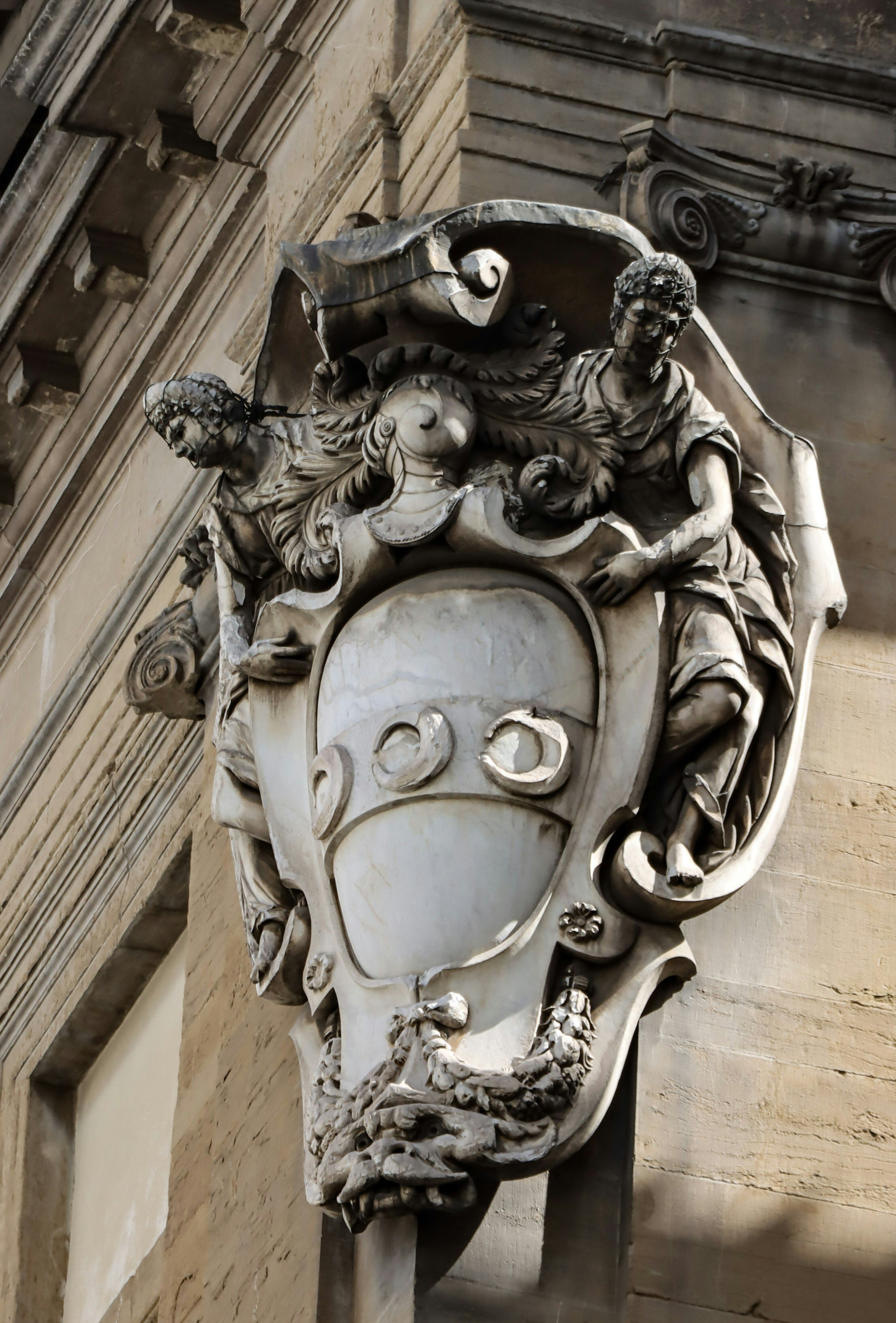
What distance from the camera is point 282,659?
29.9 ft

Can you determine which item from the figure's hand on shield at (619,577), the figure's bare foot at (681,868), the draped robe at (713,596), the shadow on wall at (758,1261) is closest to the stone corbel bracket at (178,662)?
the draped robe at (713,596)

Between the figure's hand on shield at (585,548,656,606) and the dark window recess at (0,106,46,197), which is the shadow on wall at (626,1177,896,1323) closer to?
the figure's hand on shield at (585,548,656,606)

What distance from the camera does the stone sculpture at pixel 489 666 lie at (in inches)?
330

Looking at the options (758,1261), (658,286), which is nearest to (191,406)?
(658,286)

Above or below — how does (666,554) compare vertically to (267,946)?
above

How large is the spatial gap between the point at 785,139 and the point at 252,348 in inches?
86.3

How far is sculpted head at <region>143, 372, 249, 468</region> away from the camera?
9.39 m

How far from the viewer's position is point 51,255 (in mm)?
13281

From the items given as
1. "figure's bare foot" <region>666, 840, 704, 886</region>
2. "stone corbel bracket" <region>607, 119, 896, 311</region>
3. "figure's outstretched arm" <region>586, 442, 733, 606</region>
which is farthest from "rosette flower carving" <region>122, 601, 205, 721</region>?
"figure's bare foot" <region>666, 840, 704, 886</region>

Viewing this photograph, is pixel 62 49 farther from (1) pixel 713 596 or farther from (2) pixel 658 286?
(1) pixel 713 596

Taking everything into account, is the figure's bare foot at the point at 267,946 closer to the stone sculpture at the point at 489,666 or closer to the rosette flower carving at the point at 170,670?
the stone sculpture at the point at 489,666

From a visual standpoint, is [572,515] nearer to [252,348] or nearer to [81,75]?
[252,348]

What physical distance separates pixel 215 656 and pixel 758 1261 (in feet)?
10.5

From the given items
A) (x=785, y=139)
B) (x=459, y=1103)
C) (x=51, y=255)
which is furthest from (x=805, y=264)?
(x=51, y=255)
